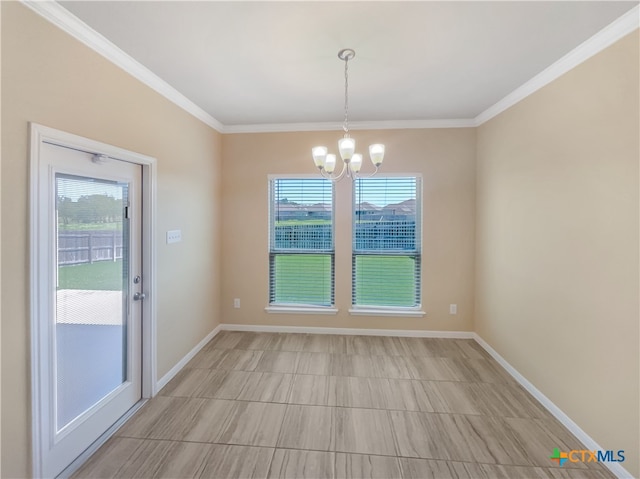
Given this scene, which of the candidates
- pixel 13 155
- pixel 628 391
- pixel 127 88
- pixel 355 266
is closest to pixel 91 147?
pixel 13 155

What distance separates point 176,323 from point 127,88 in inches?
85.8

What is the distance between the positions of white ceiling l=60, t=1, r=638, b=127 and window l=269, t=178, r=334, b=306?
1213 mm

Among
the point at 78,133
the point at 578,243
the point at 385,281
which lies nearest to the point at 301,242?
the point at 385,281

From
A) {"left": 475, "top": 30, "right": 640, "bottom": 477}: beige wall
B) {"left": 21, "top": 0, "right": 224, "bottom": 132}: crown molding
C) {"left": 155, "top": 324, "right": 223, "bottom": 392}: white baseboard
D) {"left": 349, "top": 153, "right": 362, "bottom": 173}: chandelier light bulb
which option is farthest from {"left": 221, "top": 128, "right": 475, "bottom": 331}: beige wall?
{"left": 349, "top": 153, "right": 362, "bottom": 173}: chandelier light bulb

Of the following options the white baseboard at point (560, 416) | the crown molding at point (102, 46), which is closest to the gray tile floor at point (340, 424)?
the white baseboard at point (560, 416)

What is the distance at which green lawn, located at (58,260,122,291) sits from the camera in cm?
182

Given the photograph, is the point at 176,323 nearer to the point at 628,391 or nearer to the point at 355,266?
the point at 355,266

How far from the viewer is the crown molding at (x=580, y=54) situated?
1714mm

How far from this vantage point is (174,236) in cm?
288

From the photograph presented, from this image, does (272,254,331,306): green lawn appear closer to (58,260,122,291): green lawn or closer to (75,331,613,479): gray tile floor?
(75,331,613,479): gray tile floor

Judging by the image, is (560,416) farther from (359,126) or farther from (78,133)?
(78,133)

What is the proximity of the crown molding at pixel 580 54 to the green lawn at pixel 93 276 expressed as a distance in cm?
379

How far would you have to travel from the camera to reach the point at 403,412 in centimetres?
234

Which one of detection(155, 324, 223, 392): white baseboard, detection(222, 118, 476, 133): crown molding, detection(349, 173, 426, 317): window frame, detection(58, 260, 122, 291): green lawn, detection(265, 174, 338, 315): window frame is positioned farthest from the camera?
detection(265, 174, 338, 315): window frame
